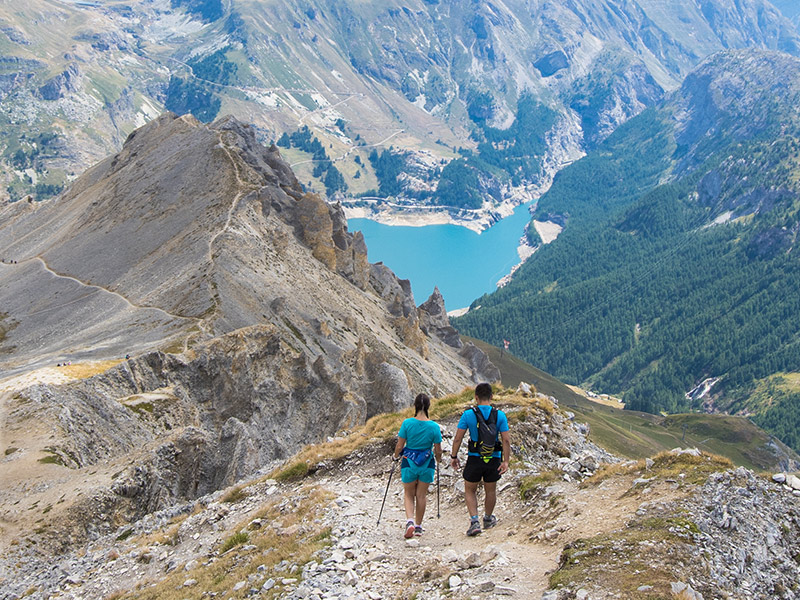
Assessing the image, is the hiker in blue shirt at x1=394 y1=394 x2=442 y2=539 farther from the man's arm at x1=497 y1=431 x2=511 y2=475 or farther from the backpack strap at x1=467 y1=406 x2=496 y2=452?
the man's arm at x1=497 y1=431 x2=511 y2=475

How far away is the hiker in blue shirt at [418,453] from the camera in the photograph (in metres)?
19.3

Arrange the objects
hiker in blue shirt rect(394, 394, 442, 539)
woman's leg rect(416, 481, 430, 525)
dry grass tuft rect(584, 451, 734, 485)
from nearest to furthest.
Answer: hiker in blue shirt rect(394, 394, 442, 539) → woman's leg rect(416, 481, 430, 525) → dry grass tuft rect(584, 451, 734, 485)

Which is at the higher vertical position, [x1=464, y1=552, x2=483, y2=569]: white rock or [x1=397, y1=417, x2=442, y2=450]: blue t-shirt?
[x1=397, y1=417, x2=442, y2=450]: blue t-shirt

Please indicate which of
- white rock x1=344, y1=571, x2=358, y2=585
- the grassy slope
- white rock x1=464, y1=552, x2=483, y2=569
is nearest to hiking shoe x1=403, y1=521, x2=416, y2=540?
white rock x1=344, y1=571, x2=358, y2=585

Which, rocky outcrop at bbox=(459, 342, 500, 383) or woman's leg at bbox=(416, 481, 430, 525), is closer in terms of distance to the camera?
woman's leg at bbox=(416, 481, 430, 525)

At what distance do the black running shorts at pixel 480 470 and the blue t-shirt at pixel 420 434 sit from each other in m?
1.16

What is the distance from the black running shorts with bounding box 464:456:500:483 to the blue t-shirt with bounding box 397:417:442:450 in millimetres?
1164

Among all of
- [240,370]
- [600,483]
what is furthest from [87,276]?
[600,483]

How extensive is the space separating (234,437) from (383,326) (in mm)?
55103

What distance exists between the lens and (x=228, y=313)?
6300cm

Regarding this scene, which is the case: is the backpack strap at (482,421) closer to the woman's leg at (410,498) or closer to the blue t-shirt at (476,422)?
the blue t-shirt at (476,422)

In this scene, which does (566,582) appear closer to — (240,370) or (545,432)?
(545,432)

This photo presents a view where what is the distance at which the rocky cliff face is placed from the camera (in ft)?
132

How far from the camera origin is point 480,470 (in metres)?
19.0
